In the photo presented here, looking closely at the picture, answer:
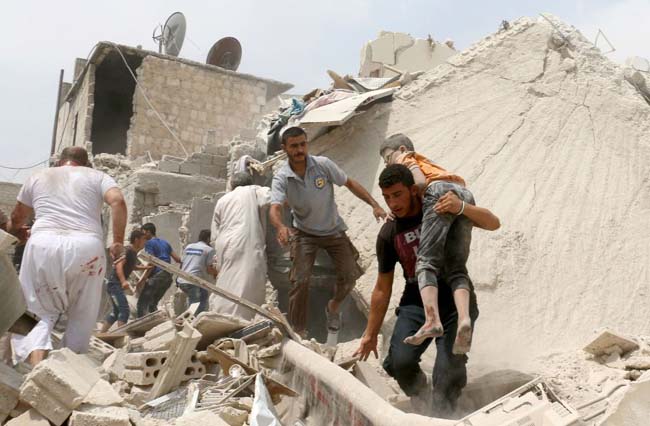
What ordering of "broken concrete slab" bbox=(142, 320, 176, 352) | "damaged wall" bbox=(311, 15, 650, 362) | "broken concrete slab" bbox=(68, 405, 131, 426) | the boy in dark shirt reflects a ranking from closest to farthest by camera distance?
"broken concrete slab" bbox=(68, 405, 131, 426), "broken concrete slab" bbox=(142, 320, 176, 352), "damaged wall" bbox=(311, 15, 650, 362), the boy in dark shirt

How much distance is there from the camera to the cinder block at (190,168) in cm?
1089

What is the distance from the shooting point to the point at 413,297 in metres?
4.14

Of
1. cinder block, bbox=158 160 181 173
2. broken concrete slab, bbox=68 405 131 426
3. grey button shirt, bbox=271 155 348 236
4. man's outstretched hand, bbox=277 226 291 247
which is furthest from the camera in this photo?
cinder block, bbox=158 160 181 173

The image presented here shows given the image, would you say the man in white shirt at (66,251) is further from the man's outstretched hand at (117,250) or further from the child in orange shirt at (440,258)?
the child in orange shirt at (440,258)

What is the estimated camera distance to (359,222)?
6555 millimetres

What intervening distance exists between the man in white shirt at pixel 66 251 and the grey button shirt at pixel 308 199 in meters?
1.44

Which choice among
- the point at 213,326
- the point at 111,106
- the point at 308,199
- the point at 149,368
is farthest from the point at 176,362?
the point at 111,106

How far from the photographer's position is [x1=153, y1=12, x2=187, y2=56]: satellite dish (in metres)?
17.3

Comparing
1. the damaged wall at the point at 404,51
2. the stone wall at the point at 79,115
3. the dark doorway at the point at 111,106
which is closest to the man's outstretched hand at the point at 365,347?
the damaged wall at the point at 404,51

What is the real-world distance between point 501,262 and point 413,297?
195cm

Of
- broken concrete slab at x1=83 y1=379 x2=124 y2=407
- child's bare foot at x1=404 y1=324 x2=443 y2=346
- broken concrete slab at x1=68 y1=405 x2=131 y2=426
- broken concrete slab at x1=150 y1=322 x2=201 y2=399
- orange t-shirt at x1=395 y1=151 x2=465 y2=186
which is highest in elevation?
orange t-shirt at x1=395 y1=151 x2=465 y2=186

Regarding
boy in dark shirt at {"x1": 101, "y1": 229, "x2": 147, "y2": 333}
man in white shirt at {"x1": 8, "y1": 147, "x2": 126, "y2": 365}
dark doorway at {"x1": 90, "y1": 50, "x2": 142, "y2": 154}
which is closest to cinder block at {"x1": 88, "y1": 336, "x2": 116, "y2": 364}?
man in white shirt at {"x1": 8, "y1": 147, "x2": 126, "y2": 365}

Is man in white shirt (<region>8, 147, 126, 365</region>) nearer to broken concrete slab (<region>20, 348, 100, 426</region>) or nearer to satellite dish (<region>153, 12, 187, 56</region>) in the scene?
broken concrete slab (<region>20, 348, 100, 426</region>)

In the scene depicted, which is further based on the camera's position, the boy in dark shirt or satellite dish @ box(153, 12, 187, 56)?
satellite dish @ box(153, 12, 187, 56)
